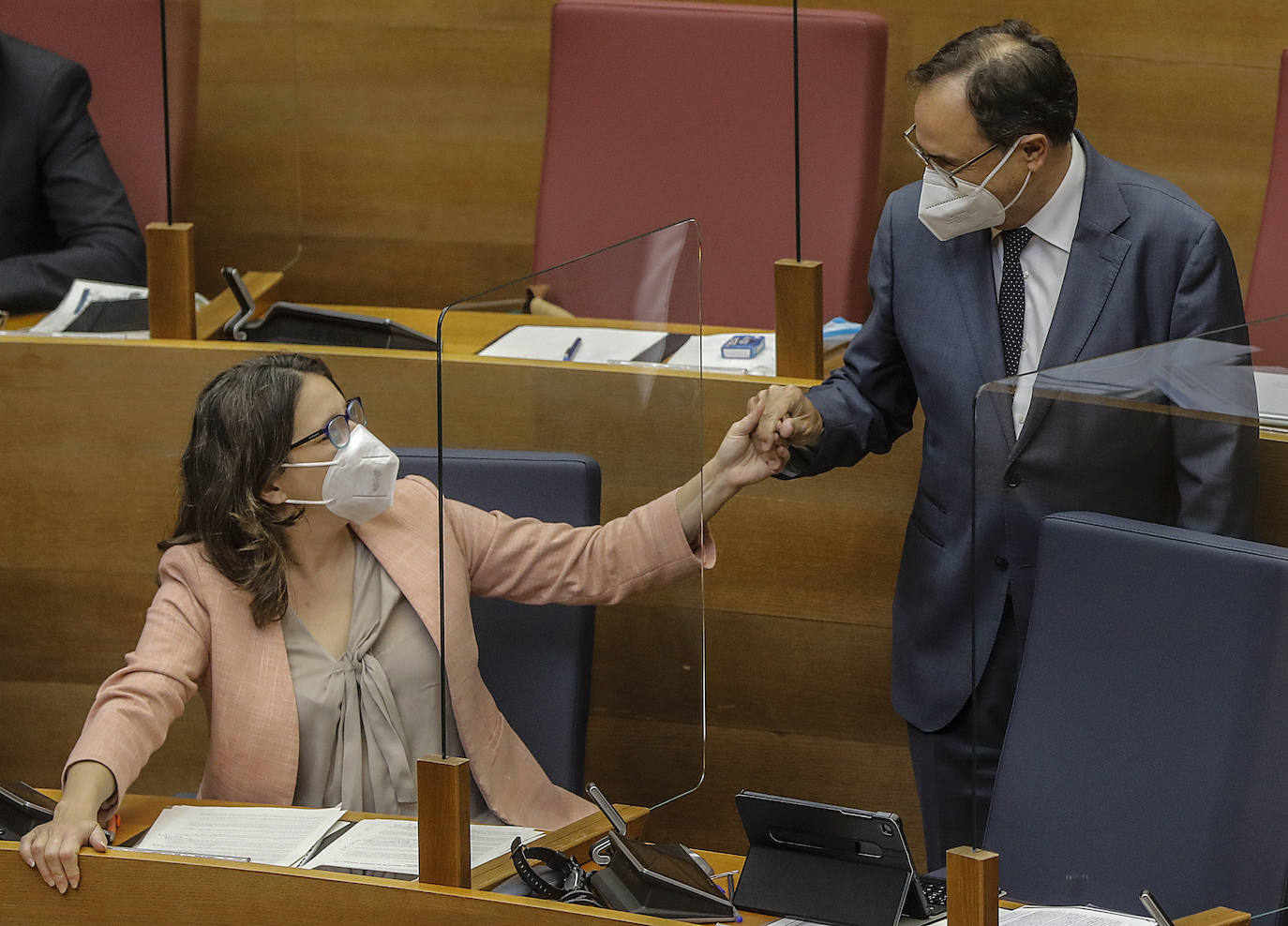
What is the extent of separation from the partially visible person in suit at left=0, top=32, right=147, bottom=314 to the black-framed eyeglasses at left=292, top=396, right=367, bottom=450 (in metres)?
1.26

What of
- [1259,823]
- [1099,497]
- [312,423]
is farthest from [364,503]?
[1259,823]

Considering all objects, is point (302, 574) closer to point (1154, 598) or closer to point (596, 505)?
point (596, 505)

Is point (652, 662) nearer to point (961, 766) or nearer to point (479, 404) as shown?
point (479, 404)

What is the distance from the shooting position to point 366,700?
176 centimetres

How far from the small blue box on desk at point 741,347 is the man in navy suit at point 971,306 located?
31 cm

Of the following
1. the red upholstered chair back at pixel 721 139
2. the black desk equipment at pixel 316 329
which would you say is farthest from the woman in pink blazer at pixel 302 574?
the red upholstered chair back at pixel 721 139

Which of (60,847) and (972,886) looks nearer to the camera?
(972,886)

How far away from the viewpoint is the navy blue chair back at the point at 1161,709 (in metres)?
1.35

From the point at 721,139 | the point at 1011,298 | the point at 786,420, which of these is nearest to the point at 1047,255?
the point at 1011,298

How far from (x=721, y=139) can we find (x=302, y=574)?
1.48m

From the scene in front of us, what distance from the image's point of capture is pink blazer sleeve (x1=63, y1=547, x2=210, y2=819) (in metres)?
1.69

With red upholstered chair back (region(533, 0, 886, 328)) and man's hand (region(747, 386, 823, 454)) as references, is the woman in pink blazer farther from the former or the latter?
red upholstered chair back (region(533, 0, 886, 328))

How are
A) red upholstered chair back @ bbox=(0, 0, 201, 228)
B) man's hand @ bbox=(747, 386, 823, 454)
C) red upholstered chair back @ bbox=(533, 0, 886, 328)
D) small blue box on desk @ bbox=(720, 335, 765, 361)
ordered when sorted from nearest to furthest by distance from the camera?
man's hand @ bbox=(747, 386, 823, 454) < small blue box on desk @ bbox=(720, 335, 765, 361) < red upholstered chair back @ bbox=(533, 0, 886, 328) < red upholstered chair back @ bbox=(0, 0, 201, 228)

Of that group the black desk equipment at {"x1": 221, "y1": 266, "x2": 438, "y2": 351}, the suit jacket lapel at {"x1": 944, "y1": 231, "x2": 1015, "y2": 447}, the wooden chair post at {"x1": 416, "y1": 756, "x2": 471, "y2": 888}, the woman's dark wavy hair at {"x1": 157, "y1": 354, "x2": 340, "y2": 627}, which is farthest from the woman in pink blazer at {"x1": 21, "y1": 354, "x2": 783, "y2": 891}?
the black desk equipment at {"x1": 221, "y1": 266, "x2": 438, "y2": 351}
